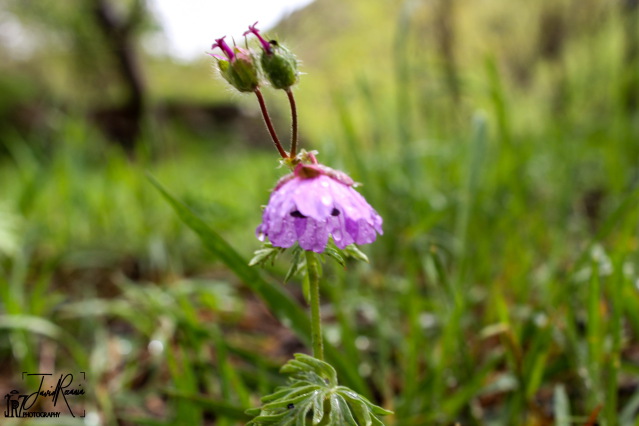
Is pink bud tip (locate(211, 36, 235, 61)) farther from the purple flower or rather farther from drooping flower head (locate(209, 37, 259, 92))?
the purple flower

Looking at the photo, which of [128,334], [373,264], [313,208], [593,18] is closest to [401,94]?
[373,264]

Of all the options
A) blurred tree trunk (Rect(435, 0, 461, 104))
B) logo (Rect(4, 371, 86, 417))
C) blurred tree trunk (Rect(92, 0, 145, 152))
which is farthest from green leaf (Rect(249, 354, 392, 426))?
blurred tree trunk (Rect(92, 0, 145, 152))

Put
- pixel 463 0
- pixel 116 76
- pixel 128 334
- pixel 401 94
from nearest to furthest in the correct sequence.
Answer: pixel 128 334 → pixel 401 94 → pixel 463 0 → pixel 116 76

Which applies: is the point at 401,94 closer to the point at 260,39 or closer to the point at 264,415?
the point at 260,39

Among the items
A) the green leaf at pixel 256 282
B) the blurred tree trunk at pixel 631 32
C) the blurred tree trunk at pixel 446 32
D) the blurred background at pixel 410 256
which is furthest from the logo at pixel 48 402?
the blurred tree trunk at pixel 631 32

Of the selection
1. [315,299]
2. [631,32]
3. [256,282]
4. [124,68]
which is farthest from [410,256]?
[124,68]

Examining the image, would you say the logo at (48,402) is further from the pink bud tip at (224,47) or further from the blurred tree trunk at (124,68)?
the blurred tree trunk at (124,68)
